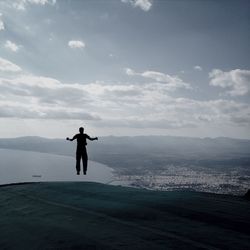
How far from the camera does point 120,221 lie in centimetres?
806

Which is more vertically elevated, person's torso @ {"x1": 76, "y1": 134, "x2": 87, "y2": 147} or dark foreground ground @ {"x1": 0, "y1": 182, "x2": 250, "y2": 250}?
person's torso @ {"x1": 76, "y1": 134, "x2": 87, "y2": 147}

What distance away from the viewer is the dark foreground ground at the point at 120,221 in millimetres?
6398

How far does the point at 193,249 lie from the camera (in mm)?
5879

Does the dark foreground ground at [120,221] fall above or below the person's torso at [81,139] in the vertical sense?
below

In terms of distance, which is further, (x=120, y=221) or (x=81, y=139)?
(x=81, y=139)

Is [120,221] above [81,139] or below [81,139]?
below

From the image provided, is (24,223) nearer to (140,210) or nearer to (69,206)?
(69,206)

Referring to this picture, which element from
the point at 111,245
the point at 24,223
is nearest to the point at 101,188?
the point at 24,223

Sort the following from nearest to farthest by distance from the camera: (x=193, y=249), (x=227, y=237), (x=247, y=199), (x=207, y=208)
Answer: (x=193, y=249) < (x=227, y=237) < (x=207, y=208) < (x=247, y=199)

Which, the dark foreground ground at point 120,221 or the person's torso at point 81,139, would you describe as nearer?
the dark foreground ground at point 120,221

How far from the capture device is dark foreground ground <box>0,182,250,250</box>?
21.0 ft

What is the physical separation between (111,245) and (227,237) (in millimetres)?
2602

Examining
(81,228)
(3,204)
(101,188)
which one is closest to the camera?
(81,228)

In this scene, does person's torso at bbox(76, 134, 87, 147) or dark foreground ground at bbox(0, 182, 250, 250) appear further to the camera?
person's torso at bbox(76, 134, 87, 147)
